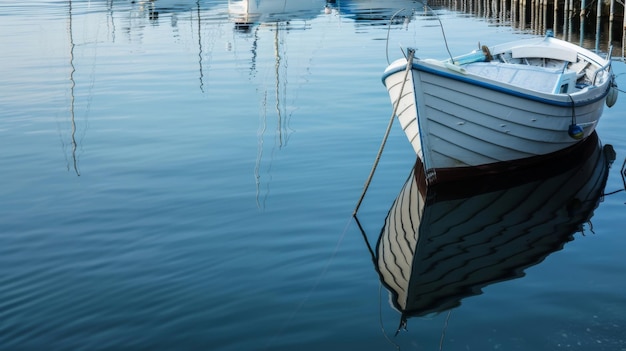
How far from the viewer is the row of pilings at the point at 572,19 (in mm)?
33519

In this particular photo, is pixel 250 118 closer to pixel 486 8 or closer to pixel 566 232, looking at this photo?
pixel 566 232

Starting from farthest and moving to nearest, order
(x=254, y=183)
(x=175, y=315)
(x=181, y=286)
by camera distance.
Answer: (x=254, y=183) < (x=181, y=286) < (x=175, y=315)

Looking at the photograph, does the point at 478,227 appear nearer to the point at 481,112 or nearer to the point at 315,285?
the point at 481,112

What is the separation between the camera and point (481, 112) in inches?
499

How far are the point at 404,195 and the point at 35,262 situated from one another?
17.8 feet

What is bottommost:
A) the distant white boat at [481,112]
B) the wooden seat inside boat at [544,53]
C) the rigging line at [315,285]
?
the rigging line at [315,285]

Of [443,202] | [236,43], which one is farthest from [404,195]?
[236,43]

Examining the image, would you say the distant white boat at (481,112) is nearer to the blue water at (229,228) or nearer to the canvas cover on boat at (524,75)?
the canvas cover on boat at (524,75)

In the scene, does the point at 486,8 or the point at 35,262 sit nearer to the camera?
the point at 35,262

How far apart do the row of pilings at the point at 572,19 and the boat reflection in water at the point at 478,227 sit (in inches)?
610

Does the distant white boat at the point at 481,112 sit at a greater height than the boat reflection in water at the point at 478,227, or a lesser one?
greater

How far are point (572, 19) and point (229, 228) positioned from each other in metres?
35.0

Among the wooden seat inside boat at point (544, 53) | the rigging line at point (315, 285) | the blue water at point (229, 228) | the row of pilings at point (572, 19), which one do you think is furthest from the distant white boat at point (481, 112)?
the row of pilings at point (572, 19)

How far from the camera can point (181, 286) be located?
30.7 ft
